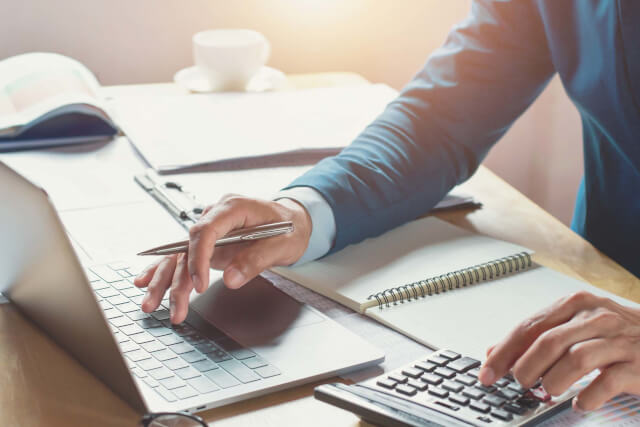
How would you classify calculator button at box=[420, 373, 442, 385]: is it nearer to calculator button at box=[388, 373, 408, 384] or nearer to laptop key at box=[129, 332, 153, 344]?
calculator button at box=[388, 373, 408, 384]

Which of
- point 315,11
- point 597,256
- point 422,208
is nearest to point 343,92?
point 315,11

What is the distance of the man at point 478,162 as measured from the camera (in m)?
0.61

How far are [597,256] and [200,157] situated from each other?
587 mm

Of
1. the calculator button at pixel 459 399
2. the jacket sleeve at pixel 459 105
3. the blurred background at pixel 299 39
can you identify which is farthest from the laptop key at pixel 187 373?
the blurred background at pixel 299 39

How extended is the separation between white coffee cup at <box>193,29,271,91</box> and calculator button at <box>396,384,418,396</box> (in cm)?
101

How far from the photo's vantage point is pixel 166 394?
0.59 meters

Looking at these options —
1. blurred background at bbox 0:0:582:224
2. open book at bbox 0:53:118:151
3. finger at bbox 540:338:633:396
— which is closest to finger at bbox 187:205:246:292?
finger at bbox 540:338:633:396

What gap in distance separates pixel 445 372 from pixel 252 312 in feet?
0.69

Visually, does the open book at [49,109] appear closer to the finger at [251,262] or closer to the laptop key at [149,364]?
the finger at [251,262]

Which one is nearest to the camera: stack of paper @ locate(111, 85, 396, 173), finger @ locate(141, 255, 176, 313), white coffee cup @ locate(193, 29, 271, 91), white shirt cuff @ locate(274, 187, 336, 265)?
finger @ locate(141, 255, 176, 313)

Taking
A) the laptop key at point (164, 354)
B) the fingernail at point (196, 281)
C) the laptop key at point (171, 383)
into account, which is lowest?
the laptop key at point (164, 354)

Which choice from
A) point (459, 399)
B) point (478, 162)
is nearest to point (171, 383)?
point (459, 399)

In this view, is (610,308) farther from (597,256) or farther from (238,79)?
(238,79)

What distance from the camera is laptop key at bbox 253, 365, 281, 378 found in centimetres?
62
